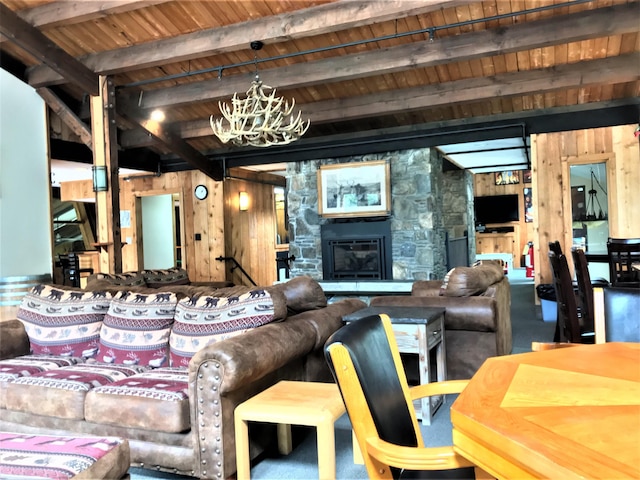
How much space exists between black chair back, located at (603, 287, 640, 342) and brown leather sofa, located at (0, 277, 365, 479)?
1.46m

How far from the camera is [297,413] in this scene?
79.0 inches

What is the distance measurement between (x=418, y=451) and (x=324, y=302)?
6.92ft

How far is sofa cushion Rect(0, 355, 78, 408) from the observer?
8.94 feet

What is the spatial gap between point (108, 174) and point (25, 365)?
3.15 metres

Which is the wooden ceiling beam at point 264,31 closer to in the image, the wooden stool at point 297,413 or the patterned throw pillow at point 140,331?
the patterned throw pillow at point 140,331

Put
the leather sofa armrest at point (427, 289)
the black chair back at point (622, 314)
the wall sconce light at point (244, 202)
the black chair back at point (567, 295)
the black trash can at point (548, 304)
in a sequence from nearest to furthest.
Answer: the black chair back at point (622, 314)
the black chair back at point (567, 295)
the leather sofa armrest at point (427, 289)
the black trash can at point (548, 304)
the wall sconce light at point (244, 202)

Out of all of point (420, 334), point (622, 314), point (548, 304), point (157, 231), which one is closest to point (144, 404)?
point (420, 334)

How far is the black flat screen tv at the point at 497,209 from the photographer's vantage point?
13.6m

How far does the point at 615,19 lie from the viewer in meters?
4.23

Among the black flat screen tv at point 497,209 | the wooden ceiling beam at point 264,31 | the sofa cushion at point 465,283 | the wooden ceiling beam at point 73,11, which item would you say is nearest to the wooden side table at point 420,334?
the sofa cushion at point 465,283

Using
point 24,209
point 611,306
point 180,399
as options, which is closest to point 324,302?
point 180,399

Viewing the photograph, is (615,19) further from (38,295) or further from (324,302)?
(38,295)

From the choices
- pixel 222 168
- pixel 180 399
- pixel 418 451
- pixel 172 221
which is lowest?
pixel 180 399

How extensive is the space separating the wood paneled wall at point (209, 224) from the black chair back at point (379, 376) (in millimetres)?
7621
